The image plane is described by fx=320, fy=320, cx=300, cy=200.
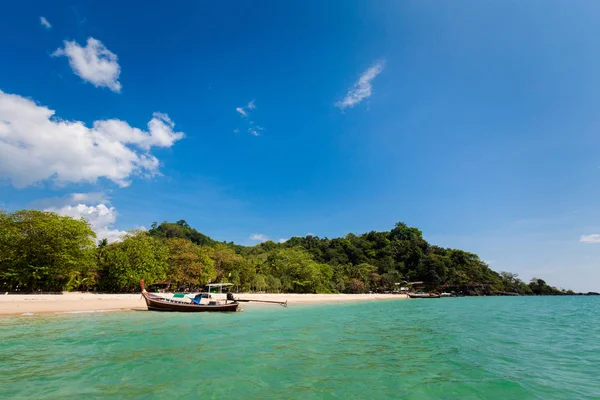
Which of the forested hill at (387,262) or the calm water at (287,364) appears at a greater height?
the forested hill at (387,262)

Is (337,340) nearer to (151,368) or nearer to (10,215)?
(151,368)

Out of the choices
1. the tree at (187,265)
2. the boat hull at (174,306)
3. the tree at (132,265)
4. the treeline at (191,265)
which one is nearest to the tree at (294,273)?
the treeline at (191,265)

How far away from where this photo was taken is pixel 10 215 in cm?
3344

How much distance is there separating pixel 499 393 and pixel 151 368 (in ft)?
32.6

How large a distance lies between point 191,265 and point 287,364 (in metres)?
38.5

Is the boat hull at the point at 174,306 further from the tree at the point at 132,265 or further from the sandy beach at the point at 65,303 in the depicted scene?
the tree at the point at 132,265

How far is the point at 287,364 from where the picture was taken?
10641 mm

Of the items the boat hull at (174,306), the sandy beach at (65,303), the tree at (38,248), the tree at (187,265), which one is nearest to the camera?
the sandy beach at (65,303)

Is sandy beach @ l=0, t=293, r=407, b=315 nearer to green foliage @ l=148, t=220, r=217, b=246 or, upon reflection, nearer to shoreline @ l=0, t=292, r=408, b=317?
shoreline @ l=0, t=292, r=408, b=317

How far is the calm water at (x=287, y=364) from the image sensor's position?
319 inches

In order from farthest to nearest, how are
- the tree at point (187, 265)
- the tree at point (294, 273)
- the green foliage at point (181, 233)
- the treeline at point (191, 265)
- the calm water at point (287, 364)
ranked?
the green foliage at point (181, 233), the tree at point (294, 273), the tree at point (187, 265), the treeline at point (191, 265), the calm water at point (287, 364)

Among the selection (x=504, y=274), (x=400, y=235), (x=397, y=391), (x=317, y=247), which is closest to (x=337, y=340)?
(x=397, y=391)

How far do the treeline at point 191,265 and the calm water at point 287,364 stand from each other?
704 inches

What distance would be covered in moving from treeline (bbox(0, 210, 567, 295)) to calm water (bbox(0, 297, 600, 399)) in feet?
58.6
